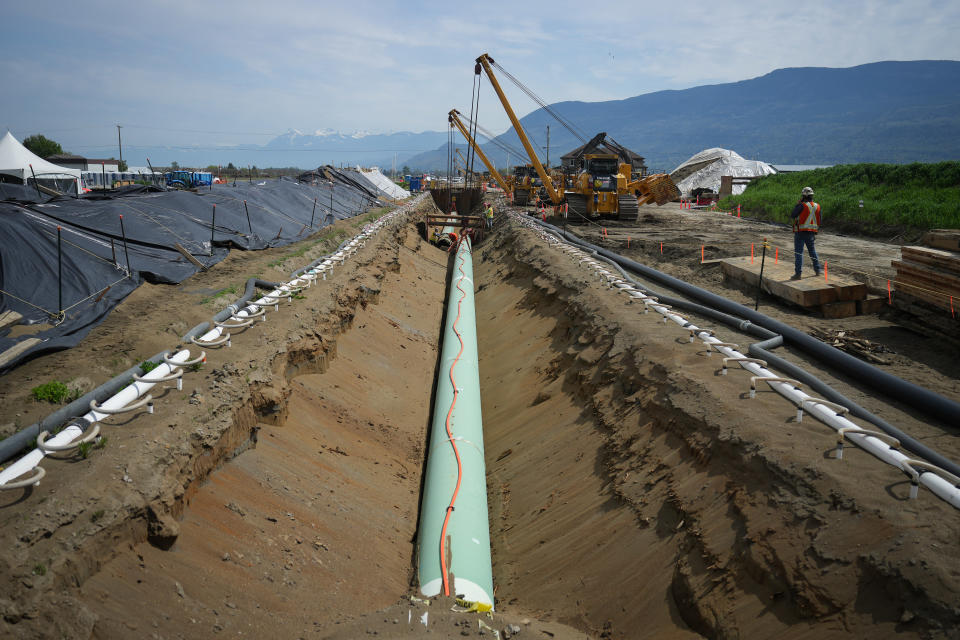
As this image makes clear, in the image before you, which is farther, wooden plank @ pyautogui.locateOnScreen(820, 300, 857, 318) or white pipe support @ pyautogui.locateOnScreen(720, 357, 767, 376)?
wooden plank @ pyautogui.locateOnScreen(820, 300, 857, 318)

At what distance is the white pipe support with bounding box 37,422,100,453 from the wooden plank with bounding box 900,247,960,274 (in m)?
12.0

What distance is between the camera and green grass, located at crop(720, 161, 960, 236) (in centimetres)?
2114

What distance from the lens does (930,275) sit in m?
9.59

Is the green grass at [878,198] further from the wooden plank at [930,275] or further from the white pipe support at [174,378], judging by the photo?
the white pipe support at [174,378]

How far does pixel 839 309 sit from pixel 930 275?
195 centimetres

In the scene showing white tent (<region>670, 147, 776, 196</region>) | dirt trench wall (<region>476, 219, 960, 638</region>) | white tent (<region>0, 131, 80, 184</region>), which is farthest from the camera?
white tent (<region>670, 147, 776, 196</region>)

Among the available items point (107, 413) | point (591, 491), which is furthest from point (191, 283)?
point (591, 491)

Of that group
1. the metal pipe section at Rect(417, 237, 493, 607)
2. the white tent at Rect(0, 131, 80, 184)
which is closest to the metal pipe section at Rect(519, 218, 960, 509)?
the metal pipe section at Rect(417, 237, 493, 607)

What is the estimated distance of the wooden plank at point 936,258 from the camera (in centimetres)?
923

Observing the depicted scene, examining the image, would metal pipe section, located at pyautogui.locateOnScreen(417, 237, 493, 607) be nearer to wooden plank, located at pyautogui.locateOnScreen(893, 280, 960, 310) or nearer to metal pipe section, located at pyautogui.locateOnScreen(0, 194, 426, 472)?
metal pipe section, located at pyautogui.locateOnScreen(0, 194, 426, 472)

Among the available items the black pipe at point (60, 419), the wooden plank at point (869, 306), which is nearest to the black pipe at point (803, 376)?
the wooden plank at point (869, 306)

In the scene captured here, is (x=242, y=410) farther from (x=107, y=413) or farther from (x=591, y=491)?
(x=591, y=491)

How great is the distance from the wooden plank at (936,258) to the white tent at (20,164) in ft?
134

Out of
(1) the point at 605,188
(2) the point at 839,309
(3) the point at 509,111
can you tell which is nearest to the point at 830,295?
(2) the point at 839,309
